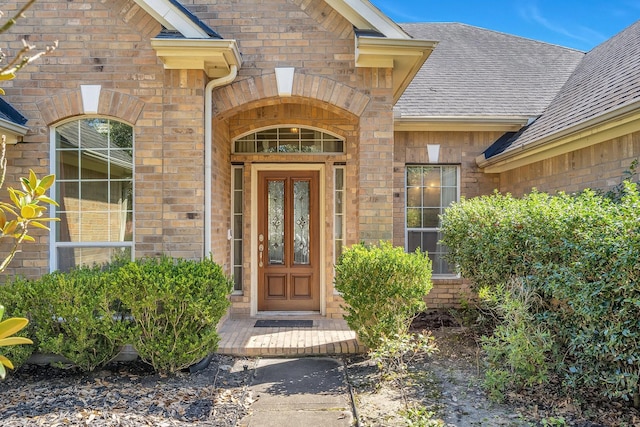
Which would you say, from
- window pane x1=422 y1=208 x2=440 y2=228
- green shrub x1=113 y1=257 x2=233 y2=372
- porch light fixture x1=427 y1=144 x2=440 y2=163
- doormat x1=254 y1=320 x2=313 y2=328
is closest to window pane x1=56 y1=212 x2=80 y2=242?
green shrub x1=113 y1=257 x2=233 y2=372

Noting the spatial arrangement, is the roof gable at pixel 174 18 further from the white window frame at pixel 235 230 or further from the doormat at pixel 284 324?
the doormat at pixel 284 324

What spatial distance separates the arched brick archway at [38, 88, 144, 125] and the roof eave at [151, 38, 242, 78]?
25.7 inches

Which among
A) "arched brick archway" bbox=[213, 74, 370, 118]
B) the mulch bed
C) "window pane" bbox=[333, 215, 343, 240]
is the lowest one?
the mulch bed

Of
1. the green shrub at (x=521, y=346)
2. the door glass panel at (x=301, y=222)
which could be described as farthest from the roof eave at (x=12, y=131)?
the green shrub at (x=521, y=346)

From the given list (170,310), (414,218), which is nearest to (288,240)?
(414,218)

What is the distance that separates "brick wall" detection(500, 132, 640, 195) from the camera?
5137 mm

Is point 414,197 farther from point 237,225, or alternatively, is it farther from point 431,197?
point 237,225

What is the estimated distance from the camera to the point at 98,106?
5320 mm

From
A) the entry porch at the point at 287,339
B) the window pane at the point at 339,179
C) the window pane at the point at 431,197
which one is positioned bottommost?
the entry porch at the point at 287,339

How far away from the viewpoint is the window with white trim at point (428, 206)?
7.65 m

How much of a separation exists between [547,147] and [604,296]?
333 centimetres

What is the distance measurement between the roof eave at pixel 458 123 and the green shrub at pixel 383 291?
10.4 feet

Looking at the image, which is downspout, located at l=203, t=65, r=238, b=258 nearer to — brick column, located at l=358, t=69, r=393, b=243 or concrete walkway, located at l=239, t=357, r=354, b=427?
concrete walkway, located at l=239, t=357, r=354, b=427

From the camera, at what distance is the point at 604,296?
3277 mm
